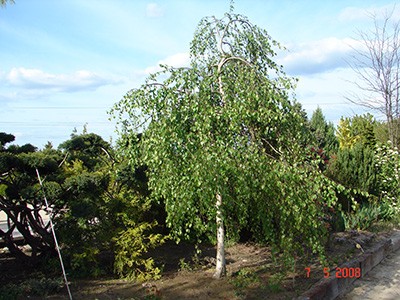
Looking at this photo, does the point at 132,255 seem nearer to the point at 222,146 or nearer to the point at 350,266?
the point at 222,146

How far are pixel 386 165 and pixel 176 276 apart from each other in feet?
22.8

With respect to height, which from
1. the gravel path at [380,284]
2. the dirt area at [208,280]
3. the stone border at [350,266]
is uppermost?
the dirt area at [208,280]

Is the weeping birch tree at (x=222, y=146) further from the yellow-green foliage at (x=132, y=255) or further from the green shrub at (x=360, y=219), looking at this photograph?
the green shrub at (x=360, y=219)

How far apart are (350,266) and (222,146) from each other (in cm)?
308

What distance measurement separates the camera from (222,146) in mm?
4207

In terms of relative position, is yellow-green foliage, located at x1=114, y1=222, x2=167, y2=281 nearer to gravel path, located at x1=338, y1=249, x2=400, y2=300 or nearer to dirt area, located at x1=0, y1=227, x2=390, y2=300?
dirt area, located at x1=0, y1=227, x2=390, y2=300

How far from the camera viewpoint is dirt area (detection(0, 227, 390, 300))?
15.5ft

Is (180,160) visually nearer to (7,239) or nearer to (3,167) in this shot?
(3,167)

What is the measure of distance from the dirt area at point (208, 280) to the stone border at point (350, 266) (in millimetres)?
→ 159

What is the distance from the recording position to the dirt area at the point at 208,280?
4711 millimetres

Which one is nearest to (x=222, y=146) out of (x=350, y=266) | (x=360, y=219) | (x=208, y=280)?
(x=208, y=280)

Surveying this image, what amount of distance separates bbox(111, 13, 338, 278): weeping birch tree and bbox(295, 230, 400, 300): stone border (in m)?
0.68
